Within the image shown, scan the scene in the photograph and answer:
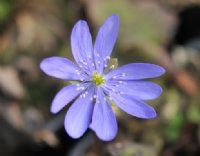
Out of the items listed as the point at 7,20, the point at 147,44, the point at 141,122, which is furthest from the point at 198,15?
the point at 7,20

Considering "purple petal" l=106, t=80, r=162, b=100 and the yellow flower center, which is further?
the yellow flower center

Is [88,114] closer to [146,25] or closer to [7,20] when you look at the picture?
[146,25]

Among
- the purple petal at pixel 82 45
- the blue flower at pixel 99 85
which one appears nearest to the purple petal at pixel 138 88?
the blue flower at pixel 99 85

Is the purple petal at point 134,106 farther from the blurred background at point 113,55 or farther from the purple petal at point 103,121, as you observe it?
the blurred background at point 113,55

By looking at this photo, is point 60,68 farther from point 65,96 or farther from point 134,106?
point 134,106

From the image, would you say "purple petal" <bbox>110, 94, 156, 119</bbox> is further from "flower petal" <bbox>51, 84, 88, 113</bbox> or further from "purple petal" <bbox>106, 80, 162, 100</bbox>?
"flower petal" <bbox>51, 84, 88, 113</bbox>

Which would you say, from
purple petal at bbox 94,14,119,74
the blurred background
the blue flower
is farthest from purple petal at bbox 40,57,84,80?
the blurred background

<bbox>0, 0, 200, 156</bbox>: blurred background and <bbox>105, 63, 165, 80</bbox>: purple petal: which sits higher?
<bbox>105, 63, 165, 80</bbox>: purple petal

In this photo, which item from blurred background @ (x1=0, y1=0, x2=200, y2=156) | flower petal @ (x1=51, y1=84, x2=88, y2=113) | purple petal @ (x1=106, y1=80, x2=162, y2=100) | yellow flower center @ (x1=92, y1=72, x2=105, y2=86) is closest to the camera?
flower petal @ (x1=51, y1=84, x2=88, y2=113)
